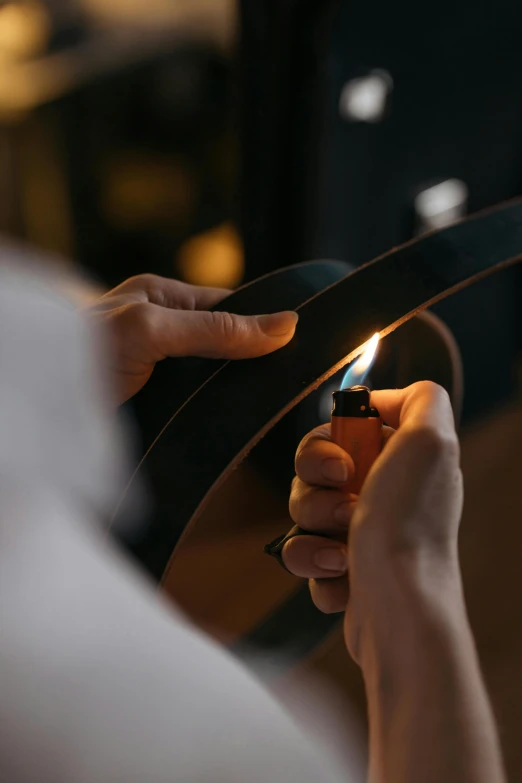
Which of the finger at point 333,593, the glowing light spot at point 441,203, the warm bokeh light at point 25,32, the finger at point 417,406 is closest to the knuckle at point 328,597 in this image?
the finger at point 333,593

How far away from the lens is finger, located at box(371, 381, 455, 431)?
0.33 metres

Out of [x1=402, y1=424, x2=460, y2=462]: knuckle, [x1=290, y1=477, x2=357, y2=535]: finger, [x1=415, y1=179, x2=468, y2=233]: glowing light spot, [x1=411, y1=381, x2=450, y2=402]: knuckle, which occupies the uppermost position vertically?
[x1=402, y1=424, x2=460, y2=462]: knuckle

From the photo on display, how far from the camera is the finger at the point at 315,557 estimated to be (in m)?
0.38

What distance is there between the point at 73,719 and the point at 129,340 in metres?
0.22

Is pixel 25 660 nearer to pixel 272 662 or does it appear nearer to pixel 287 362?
pixel 287 362

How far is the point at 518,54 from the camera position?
1.28 m

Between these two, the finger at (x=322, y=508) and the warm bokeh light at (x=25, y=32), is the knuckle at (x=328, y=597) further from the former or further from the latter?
the warm bokeh light at (x=25, y=32)

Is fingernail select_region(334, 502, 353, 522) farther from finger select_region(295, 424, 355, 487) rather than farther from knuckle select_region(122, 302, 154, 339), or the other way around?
knuckle select_region(122, 302, 154, 339)

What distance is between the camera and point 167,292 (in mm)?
522

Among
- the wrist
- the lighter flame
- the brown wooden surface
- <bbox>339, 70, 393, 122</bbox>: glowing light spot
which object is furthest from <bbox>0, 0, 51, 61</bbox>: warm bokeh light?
the wrist

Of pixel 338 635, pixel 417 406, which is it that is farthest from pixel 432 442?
pixel 338 635

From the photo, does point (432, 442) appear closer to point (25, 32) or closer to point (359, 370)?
point (359, 370)

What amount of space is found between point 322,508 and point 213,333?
12 centimetres

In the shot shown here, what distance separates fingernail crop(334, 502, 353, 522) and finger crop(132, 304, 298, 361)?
0.09m
